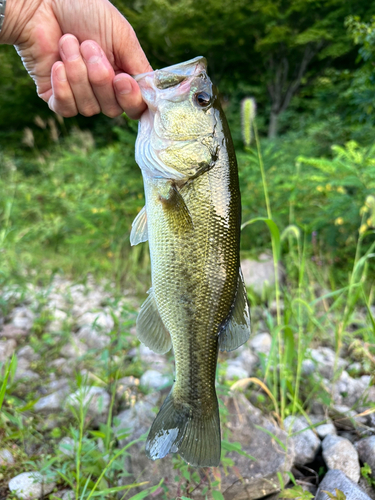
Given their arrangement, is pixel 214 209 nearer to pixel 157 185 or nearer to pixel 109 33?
pixel 157 185

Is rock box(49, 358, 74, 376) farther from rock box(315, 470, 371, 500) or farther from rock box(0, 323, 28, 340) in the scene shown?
rock box(315, 470, 371, 500)

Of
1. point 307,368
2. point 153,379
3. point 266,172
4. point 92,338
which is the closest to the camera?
point 153,379

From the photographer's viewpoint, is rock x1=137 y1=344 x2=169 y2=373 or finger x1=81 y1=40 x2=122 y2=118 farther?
rock x1=137 y1=344 x2=169 y2=373

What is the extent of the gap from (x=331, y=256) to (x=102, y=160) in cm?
322

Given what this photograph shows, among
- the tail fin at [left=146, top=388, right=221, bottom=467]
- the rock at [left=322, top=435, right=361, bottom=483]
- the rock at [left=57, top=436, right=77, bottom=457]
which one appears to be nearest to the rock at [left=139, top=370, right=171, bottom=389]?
the rock at [left=57, top=436, right=77, bottom=457]

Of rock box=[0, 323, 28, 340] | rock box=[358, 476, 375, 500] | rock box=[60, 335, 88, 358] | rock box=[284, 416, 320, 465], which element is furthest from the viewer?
rock box=[0, 323, 28, 340]

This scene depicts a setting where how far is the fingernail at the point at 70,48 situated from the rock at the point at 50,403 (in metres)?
1.88

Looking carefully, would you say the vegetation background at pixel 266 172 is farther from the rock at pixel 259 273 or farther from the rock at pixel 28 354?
the rock at pixel 28 354

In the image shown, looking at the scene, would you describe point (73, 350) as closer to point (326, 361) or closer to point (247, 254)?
point (326, 361)

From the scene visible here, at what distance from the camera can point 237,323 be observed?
4.85ft

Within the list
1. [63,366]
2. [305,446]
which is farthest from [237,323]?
[63,366]

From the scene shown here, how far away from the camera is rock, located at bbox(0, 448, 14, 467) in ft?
5.75

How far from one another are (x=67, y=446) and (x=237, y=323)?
944mm

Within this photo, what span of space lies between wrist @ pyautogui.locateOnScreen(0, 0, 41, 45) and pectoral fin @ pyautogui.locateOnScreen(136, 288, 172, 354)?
1.49 meters
